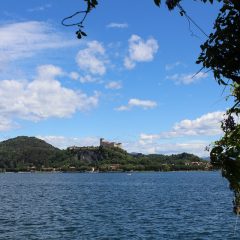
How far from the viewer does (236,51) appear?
6781 millimetres

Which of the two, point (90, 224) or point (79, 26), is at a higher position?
point (79, 26)

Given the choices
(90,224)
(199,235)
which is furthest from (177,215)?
(199,235)

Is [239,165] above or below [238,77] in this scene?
below

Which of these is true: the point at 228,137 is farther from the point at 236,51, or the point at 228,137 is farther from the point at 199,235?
the point at 199,235

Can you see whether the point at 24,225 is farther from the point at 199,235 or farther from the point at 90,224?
the point at 199,235

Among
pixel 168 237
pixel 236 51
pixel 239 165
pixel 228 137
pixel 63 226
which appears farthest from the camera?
pixel 63 226

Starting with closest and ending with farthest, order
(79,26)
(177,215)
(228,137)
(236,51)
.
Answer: (236,51) < (79,26) < (228,137) < (177,215)

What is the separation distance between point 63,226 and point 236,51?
56.1m

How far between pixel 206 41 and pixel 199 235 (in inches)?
1873

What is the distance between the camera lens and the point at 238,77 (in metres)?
6.98

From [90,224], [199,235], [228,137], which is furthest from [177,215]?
[228,137]

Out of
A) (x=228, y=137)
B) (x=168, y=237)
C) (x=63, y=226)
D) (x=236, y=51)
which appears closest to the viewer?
(x=236, y=51)

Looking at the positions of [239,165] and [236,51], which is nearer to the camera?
[236,51]

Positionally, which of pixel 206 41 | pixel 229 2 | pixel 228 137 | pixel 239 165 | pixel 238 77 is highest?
pixel 229 2
